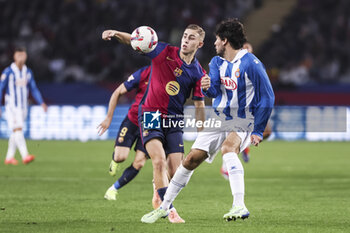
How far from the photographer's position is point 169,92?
7.21 m

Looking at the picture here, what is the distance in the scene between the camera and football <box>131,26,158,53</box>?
6.80m

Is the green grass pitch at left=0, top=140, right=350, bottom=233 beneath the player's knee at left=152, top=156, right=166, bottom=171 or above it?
beneath

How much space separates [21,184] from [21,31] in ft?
53.1

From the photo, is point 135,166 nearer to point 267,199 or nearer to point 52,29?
point 267,199

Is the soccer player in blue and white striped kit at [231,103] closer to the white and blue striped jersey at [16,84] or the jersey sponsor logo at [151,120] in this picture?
the jersey sponsor logo at [151,120]

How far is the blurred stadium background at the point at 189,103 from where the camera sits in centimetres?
1002

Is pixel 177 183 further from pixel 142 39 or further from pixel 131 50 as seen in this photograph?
pixel 131 50

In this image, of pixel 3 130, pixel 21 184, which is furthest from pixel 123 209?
pixel 3 130

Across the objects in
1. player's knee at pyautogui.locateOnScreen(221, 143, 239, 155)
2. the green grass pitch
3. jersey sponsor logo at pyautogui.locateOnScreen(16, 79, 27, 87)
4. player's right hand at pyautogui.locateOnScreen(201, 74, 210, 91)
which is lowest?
the green grass pitch

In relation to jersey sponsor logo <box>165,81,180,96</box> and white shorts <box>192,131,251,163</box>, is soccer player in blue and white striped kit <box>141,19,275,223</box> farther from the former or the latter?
jersey sponsor logo <box>165,81,180,96</box>

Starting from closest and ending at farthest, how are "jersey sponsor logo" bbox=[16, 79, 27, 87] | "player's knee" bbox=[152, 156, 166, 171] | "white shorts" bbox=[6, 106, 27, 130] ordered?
"player's knee" bbox=[152, 156, 166, 171] → "jersey sponsor logo" bbox=[16, 79, 27, 87] → "white shorts" bbox=[6, 106, 27, 130]

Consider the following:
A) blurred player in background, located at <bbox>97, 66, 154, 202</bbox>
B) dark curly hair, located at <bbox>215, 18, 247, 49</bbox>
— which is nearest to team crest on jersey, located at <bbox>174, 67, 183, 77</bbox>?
dark curly hair, located at <bbox>215, 18, 247, 49</bbox>

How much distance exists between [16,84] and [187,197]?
6260 millimetres

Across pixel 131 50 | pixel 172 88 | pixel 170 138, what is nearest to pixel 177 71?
pixel 172 88
